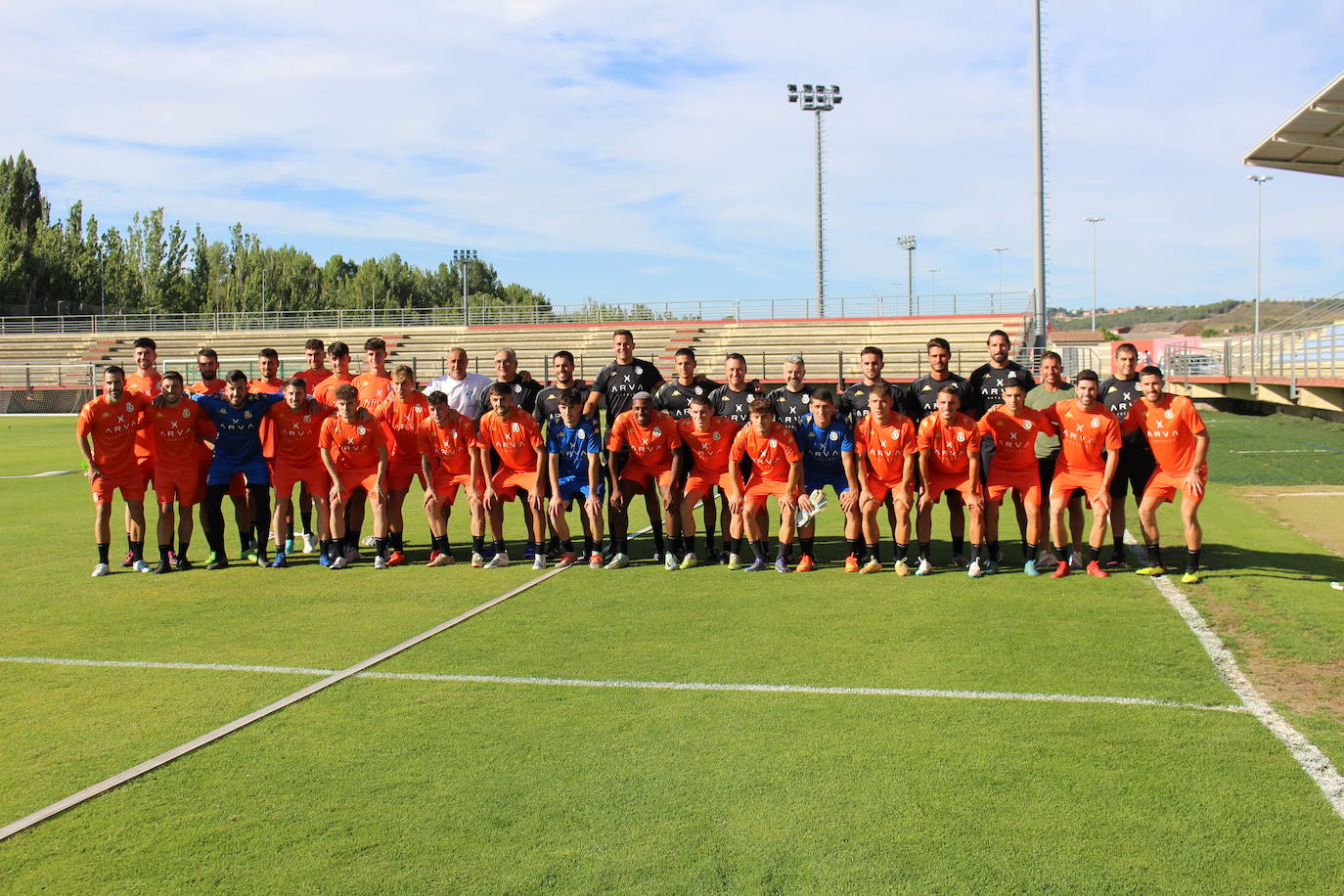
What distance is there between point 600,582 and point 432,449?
7.46ft

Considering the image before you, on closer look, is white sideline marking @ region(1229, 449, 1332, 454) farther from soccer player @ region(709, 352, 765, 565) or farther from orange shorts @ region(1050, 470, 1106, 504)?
soccer player @ region(709, 352, 765, 565)

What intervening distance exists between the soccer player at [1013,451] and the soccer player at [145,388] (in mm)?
7306

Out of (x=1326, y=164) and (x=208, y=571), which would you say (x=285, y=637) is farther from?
(x=1326, y=164)

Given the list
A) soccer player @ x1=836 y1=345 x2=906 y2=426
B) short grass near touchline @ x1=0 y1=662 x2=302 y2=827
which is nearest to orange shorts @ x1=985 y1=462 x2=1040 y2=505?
soccer player @ x1=836 y1=345 x2=906 y2=426

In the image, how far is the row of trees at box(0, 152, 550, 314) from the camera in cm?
6209

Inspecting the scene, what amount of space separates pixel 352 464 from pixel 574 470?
6.63 ft

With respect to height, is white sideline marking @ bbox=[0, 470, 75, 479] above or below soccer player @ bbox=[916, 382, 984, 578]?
below

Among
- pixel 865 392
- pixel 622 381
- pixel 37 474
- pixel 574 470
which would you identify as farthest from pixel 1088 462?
pixel 37 474

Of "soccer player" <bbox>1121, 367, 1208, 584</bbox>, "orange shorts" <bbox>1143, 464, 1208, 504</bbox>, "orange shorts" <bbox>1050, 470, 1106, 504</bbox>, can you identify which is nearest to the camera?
"soccer player" <bbox>1121, 367, 1208, 584</bbox>

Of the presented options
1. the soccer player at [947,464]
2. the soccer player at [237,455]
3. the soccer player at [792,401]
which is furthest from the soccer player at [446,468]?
the soccer player at [947,464]

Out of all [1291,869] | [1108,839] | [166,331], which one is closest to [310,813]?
[1108,839]

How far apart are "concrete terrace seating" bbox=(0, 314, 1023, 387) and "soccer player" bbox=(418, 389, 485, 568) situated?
28.1 m

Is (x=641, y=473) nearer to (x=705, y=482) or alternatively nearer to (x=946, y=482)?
(x=705, y=482)

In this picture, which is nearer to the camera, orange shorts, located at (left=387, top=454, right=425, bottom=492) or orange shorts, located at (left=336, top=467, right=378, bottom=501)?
orange shorts, located at (left=336, top=467, right=378, bottom=501)
